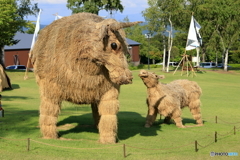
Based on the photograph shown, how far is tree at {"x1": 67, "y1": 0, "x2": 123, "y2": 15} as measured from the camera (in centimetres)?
4444

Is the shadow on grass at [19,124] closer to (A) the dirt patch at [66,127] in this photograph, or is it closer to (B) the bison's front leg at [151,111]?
(A) the dirt patch at [66,127]

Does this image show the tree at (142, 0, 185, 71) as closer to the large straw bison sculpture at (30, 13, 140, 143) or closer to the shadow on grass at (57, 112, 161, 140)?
the shadow on grass at (57, 112, 161, 140)

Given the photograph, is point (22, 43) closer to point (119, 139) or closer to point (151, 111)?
point (151, 111)

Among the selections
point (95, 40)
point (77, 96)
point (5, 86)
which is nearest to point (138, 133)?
point (77, 96)

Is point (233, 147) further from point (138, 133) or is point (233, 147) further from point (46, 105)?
point (46, 105)

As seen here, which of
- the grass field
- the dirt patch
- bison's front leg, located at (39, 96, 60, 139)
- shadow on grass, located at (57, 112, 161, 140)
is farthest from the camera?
the dirt patch

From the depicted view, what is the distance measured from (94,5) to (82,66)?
37254mm

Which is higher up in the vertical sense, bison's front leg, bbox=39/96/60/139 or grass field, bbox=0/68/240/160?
bison's front leg, bbox=39/96/60/139

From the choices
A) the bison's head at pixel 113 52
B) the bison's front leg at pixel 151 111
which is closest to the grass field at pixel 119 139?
the bison's front leg at pixel 151 111

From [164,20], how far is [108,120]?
40.1 m

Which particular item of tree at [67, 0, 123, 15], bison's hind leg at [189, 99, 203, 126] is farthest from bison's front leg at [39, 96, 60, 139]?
tree at [67, 0, 123, 15]

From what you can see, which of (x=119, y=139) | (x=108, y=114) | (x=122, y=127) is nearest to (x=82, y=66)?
(x=108, y=114)

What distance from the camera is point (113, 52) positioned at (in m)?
8.64

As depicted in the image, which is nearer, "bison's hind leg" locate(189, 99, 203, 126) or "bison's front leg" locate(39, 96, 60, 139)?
"bison's front leg" locate(39, 96, 60, 139)
